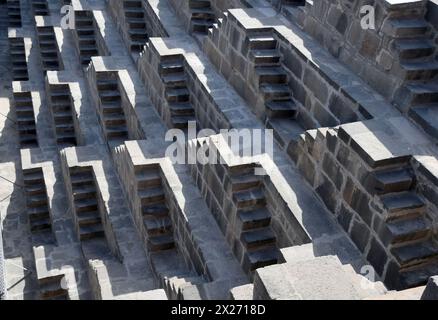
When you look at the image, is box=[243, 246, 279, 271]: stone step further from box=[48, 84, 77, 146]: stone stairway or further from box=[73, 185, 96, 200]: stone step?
box=[48, 84, 77, 146]: stone stairway

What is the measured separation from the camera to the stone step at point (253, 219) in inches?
206

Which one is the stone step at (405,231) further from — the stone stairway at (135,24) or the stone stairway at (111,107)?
the stone stairway at (135,24)

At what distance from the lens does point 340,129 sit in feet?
15.4

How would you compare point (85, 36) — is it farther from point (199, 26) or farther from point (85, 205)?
point (85, 205)

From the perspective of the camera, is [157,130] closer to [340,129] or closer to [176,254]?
[176,254]

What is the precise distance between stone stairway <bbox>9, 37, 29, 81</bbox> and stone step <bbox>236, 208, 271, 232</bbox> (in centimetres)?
986

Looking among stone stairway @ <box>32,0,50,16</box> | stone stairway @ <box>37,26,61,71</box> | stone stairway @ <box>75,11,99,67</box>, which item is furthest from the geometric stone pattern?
stone stairway @ <box>32,0,50,16</box>

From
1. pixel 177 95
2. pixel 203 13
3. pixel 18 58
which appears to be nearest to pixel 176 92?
pixel 177 95

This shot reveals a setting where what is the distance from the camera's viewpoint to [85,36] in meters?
11.1

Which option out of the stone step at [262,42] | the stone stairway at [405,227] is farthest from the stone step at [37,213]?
the stone stairway at [405,227]

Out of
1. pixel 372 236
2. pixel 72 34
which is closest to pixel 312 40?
pixel 372 236

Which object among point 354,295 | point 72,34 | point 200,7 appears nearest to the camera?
point 354,295

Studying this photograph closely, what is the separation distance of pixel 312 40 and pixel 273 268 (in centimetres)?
373

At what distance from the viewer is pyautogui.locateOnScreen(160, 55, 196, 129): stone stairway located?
734 cm
